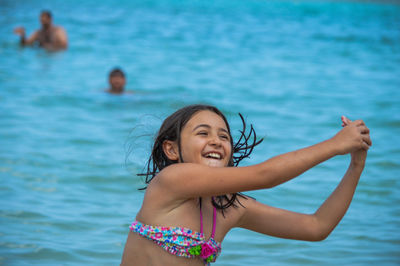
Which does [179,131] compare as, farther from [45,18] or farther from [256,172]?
[45,18]

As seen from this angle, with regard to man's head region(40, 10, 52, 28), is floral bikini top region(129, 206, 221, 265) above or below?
below

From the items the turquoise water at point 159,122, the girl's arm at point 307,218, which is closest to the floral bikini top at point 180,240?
the girl's arm at point 307,218

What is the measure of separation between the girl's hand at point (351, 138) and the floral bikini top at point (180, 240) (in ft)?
2.03

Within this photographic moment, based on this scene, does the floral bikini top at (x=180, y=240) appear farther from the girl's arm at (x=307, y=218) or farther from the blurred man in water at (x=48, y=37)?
the blurred man in water at (x=48, y=37)

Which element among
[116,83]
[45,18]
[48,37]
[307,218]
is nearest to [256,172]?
[307,218]

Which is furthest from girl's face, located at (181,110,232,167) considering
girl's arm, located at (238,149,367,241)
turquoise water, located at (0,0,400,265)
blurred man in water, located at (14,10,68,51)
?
blurred man in water, located at (14,10,68,51)

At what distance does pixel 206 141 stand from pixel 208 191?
244 millimetres

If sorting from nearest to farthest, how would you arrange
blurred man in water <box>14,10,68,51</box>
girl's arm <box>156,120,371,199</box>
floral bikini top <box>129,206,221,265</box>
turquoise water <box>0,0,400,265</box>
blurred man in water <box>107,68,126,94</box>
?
girl's arm <box>156,120,371,199</box>, floral bikini top <box>129,206,221,265</box>, turquoise water <box>0,0,400,265</box>, blurred man in water <box>107,68,126,94</box>, blurred man in water <box>14,10,68,51</box>

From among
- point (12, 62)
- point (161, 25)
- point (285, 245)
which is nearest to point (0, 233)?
point (285, 245)

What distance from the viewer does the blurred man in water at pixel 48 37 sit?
12965 mm

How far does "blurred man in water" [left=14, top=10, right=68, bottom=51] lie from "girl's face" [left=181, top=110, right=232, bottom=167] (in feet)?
36.8

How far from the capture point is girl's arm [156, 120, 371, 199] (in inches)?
77.2

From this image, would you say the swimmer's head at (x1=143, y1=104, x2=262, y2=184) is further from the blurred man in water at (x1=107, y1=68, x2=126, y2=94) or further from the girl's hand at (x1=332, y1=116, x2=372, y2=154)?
the blurred man in water at (x1=107, y1=68, x2=126, y2=94)

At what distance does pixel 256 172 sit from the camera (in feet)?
6.59
